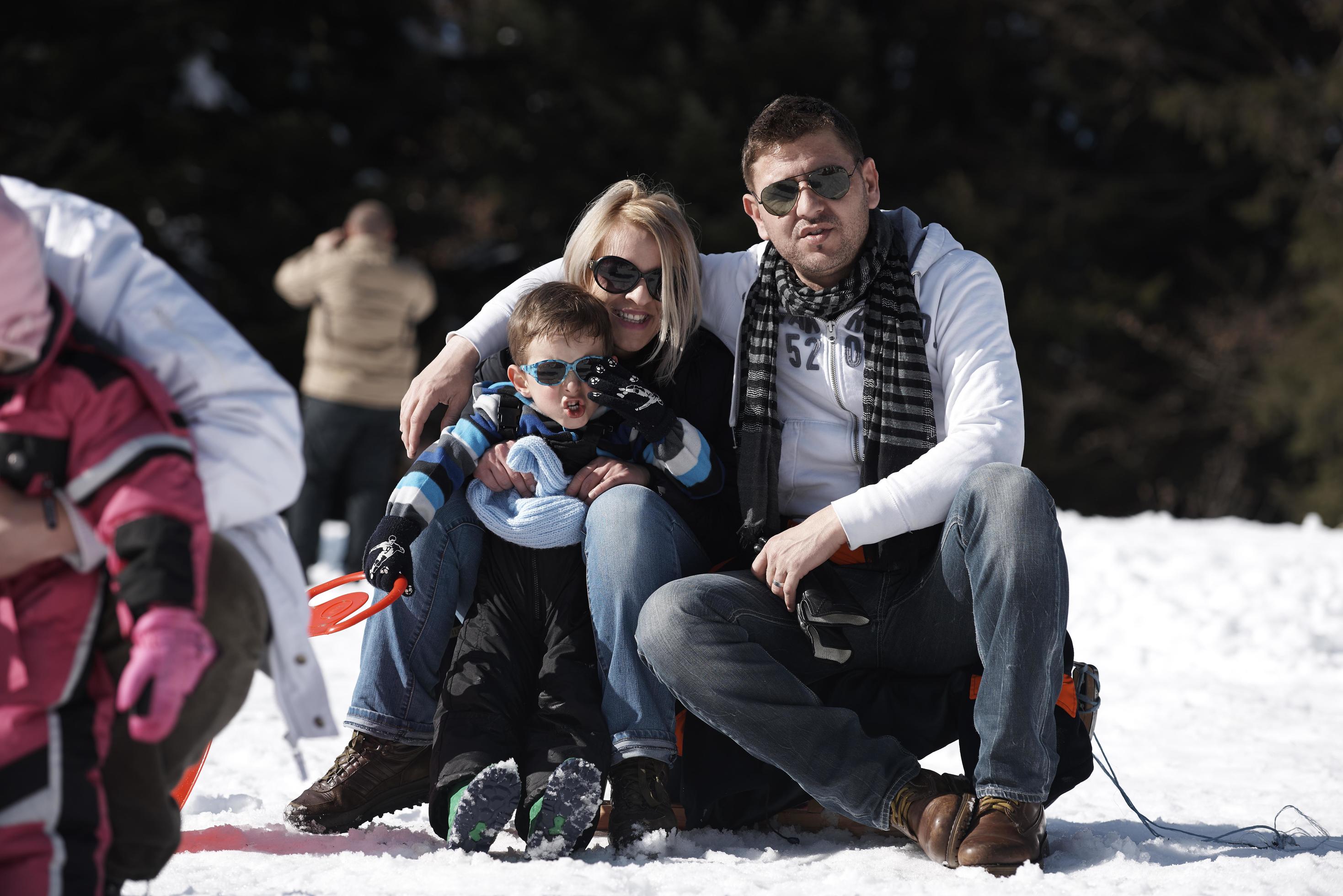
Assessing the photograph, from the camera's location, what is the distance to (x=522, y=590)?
2438 millimetres

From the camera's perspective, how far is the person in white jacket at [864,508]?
2111 mm

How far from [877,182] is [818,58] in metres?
10.2

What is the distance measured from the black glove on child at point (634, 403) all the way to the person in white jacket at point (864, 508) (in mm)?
175

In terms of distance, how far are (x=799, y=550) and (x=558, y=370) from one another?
610mm

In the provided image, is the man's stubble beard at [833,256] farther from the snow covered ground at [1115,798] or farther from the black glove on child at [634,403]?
the snow covered ground at [1115,798]

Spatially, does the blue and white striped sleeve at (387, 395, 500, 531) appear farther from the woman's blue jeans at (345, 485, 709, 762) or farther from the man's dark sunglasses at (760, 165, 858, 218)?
the man's dark sunglasses at (760, 165, 858, 218)

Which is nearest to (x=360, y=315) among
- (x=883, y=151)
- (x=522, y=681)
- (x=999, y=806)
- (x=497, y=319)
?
(x=497, y=319)

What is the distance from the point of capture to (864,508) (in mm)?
2232

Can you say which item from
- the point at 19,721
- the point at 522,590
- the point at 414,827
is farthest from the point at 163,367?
the point at 414,827

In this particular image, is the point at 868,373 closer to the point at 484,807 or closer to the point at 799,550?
the point at 799,550

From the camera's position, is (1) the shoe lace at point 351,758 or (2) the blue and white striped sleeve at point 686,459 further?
(2) the blue and white striped sleeve at point 686,459

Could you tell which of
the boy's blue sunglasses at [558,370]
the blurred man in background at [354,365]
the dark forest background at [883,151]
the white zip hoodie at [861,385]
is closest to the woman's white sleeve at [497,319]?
the white zip hoodie at [861,385]

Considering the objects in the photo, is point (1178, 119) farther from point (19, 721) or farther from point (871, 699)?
point (19, 721)

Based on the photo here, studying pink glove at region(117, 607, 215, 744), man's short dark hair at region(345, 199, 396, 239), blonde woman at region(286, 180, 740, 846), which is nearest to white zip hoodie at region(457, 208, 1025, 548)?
blonde woman at region(286, 180, 740, 846)
